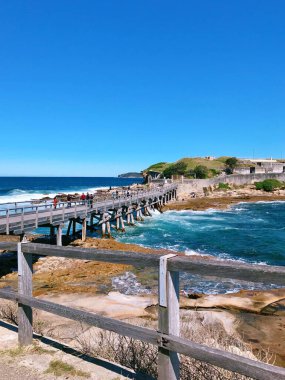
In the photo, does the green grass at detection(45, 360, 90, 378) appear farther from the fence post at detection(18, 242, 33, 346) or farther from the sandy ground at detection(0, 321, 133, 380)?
the fence post at detection(18, 242, 33, 346)

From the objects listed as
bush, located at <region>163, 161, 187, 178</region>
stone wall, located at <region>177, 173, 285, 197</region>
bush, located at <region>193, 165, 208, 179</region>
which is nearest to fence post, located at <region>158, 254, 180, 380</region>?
stone wall, located at <region>177, 173, 285, 197</region>

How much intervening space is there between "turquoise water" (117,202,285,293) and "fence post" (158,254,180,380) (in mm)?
11294

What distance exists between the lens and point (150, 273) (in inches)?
633

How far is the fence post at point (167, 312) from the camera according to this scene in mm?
2879

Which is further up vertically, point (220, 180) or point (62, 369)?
point (220, 180)

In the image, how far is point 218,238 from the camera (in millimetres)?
28406

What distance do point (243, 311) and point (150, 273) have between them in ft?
18.1

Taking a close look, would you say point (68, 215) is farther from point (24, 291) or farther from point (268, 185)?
point (268, 185)

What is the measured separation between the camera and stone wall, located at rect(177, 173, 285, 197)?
7366cm

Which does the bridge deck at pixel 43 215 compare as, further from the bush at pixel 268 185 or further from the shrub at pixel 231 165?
the shrub at pixel 231 165

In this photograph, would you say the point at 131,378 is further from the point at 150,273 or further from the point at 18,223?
the point at 18,223

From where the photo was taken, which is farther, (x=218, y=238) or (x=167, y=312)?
(x=218, y=238)

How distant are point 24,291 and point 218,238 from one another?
83.8 ft

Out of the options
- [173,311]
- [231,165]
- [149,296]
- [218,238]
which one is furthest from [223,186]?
[173,311]
